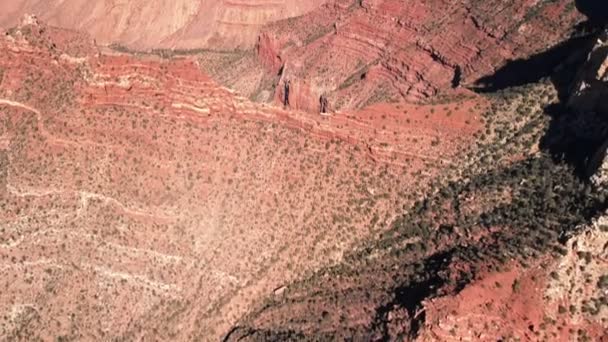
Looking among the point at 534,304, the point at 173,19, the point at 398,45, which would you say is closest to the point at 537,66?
the point at 398,45

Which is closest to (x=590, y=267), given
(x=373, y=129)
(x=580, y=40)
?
(x=373, y=129)

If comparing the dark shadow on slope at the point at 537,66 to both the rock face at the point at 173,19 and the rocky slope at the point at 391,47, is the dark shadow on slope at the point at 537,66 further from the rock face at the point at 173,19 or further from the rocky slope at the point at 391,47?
the rock face at the point at 173,19

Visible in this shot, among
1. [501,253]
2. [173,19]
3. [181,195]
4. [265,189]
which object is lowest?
[173,19]

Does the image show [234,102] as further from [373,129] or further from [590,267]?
[590,267]

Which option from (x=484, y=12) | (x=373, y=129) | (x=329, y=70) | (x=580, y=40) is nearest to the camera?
(x=373, y=129)

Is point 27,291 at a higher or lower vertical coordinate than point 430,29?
lower

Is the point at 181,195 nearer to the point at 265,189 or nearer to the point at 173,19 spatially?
the point at 265,189

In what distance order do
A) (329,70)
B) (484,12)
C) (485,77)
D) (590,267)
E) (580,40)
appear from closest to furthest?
(590,267)
(580,40)
(485,77)
(484,12)
(329,70)
